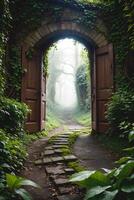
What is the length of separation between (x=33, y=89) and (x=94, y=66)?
187 cm

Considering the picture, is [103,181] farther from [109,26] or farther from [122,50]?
[109,26]

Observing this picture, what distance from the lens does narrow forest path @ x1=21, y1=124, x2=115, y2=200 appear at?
11.5ft

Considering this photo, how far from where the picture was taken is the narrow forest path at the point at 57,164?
138 inches

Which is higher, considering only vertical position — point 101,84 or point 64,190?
point 101,84

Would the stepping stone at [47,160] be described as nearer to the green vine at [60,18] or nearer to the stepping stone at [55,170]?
the stepping stone at [55,170]

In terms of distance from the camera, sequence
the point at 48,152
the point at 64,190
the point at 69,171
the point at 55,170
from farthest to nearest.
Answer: the point at 48,152, the point at 55,170, the point at 69,171, the point at 64,190

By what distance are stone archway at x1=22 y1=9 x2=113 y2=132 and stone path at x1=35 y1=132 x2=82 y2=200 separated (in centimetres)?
190

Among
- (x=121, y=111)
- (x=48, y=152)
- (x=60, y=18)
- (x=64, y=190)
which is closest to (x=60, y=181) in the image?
(x=64, y=190)

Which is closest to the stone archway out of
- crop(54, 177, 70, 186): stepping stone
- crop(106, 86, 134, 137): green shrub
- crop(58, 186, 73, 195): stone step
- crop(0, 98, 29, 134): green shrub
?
crop(106, 86, 134, 137): green shrub

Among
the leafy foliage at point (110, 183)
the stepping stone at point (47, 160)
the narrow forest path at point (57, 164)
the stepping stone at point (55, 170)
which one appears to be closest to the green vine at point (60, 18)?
the narrow forest path at point (57, 164)

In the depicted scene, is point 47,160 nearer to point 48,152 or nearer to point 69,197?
point 48,152

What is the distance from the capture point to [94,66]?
28.1 ft

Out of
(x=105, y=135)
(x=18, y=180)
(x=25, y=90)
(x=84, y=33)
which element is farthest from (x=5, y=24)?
(x=18, y=180)

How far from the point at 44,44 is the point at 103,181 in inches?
266
